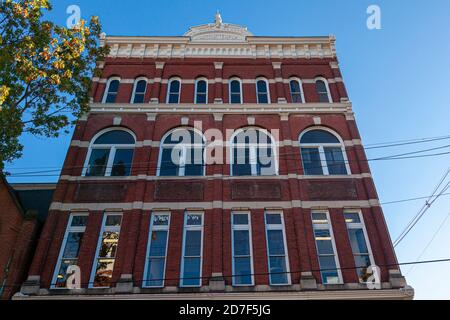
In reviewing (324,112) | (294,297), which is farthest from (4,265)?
(324,112)

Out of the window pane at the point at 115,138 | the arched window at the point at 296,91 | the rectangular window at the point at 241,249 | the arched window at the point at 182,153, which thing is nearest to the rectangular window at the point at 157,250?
the arched window at the point at 182,153

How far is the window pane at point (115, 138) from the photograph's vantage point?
15.8 meters

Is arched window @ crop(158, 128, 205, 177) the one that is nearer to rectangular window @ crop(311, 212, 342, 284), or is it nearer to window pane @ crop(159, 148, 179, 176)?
window pane @ crop(159, 148, 179, 176)

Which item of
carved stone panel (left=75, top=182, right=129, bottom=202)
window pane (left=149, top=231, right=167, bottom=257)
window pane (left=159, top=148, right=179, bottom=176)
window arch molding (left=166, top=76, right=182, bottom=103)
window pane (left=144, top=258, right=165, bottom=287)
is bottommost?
window pane (left=144, top=258, right=165, bottom=287)

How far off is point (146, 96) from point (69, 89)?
15.7ft

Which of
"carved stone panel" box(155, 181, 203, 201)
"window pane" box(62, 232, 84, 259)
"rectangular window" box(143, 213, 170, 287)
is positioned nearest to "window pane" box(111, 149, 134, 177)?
"carved stone panel" box(155, 181, 203, 201)

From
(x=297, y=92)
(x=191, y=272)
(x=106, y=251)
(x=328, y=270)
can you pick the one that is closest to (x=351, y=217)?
(x=328, y=270)

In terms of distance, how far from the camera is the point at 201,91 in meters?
17.8

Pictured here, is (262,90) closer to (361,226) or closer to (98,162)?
(361,226)

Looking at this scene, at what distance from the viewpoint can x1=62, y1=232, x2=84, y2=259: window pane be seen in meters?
12.6

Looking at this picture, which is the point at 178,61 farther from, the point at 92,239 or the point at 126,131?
the point at 92,239

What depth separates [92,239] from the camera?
12852mm

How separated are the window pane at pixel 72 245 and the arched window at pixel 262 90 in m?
10.0

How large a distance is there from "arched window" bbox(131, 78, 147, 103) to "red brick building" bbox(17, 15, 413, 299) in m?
0.06
